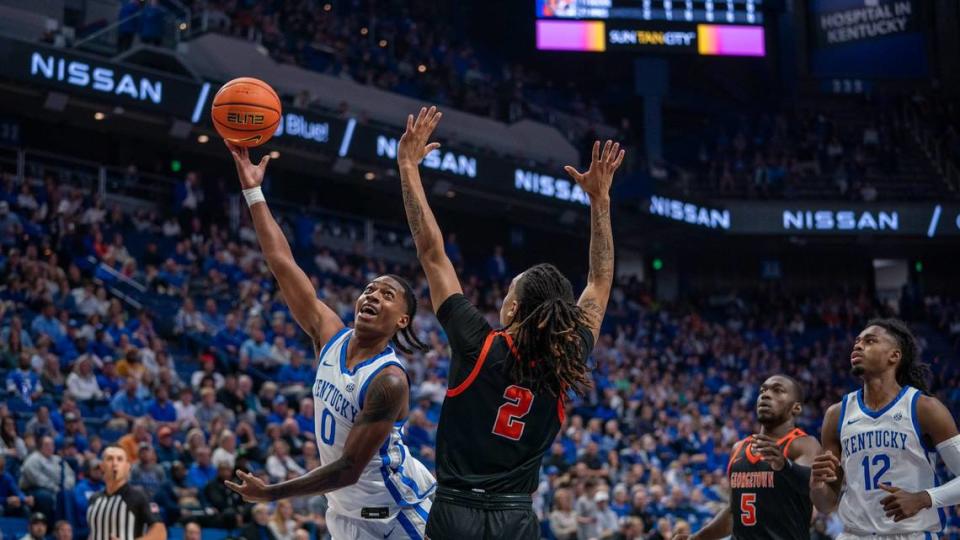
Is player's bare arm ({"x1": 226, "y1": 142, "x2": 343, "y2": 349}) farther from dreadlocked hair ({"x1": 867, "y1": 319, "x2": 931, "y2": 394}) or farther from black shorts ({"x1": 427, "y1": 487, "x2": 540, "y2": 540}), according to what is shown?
dreadlocked hair ({"x1": 867, "y1": 319, "x2": 931, "y2": 394})

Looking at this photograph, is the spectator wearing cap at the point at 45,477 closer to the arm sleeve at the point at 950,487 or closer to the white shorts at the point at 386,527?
the white shorts at the point at 386,527

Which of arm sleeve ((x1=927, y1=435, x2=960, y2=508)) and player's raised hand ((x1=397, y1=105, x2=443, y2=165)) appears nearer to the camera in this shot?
player's raised hand ((x1=397, y1=105, x2=443, y2=165))

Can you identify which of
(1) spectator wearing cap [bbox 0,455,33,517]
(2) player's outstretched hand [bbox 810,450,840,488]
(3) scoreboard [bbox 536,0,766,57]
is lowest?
(1) spectator wearing cap [bbox 0,455,33,517]

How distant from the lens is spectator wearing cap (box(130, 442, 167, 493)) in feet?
39.6

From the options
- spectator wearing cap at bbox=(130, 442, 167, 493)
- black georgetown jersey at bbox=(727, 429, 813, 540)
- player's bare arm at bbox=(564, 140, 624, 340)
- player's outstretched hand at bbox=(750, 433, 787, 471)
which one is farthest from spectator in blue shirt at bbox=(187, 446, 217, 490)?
player's bare arm at bbox=(564, 140, 624, 340)

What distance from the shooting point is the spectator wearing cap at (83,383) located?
13812 mm

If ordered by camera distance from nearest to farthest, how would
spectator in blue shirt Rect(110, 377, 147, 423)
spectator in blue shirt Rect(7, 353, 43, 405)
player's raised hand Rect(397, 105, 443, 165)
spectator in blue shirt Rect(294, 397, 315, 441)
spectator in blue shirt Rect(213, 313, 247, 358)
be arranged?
player's raised hand Rect(397, 105, 443, 165) < spectator in blue shirt Rect(7, 353, 43, 405) < spectator in blue shirt Rect(110, 377, 147, 423) < spectator in blue shirt Rect(294, 397, 315, 441) < spectator in blue shirt Rect(213, 313, 247, 358)

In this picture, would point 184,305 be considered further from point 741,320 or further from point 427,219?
point 741,320

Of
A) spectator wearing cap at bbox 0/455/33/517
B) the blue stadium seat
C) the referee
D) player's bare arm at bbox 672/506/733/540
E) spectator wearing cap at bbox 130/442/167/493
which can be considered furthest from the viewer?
spectator wearing cap at bbox 130/442/167/493

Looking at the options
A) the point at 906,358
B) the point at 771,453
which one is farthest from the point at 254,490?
the point at 906,358

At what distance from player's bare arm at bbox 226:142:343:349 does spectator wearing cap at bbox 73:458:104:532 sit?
6.47 m

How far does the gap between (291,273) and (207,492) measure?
24.6 ft

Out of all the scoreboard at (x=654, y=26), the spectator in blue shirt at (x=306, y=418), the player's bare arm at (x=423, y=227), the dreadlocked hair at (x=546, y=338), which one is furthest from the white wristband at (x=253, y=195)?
the scoreboard at (x=654, y=26)

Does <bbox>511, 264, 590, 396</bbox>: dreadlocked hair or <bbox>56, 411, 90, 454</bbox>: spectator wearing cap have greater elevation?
<bbox>511, 264, 590, 396</bbox>: dreadlocked hair
